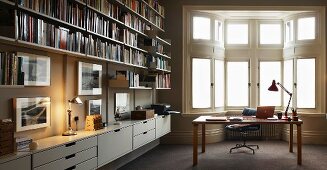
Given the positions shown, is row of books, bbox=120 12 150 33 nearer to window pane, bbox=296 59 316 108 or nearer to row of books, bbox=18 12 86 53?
row of books, bbox=18 12 86 53

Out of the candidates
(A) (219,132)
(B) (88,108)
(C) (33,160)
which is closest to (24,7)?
(C) (33,160)

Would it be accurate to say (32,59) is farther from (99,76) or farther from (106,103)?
(106,103)

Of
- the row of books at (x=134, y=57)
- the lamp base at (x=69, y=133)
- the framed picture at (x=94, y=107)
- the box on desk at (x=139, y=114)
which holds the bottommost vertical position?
the lamp base at (x=69, y=133)

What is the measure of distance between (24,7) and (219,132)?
634cm

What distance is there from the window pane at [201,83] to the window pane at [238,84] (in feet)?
2.42

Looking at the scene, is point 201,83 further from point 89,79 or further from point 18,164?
point 18,164

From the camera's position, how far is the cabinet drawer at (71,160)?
3.40 meters

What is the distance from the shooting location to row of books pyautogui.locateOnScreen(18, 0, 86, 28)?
344 centimetres

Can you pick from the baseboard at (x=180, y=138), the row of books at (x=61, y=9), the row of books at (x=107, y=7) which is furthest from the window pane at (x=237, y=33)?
the row of books at (x=61, y=9)

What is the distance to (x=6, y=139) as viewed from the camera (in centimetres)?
308

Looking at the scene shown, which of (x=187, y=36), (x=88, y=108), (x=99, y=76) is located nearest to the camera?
(x=88, y=108)

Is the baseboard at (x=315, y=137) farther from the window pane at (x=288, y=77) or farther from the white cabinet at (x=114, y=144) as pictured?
the white cabinet at (x=114, y=144)

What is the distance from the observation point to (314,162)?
6.34 m

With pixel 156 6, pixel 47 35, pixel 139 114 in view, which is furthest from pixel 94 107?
pixel 156 6
